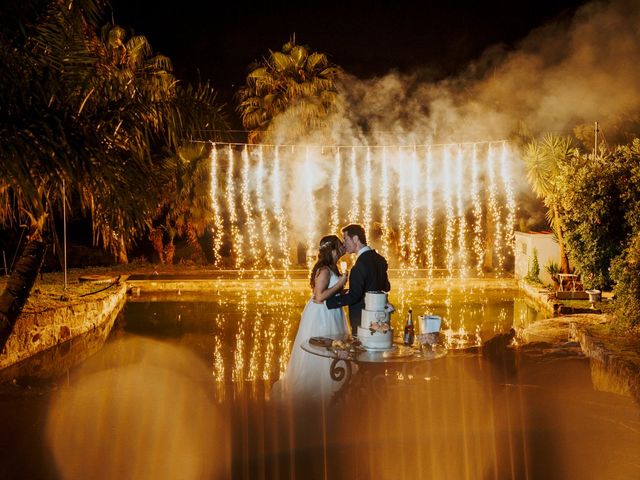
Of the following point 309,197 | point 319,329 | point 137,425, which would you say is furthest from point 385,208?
point 137,425

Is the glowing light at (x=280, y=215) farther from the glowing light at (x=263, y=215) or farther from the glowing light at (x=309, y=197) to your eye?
the glowing light at (x=309, y=197)

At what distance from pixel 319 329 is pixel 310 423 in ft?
4.17

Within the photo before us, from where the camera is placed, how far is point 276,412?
21.9 ft

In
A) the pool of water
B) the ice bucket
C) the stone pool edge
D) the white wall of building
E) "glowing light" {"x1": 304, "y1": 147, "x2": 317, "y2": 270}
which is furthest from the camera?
"glowing light" {"x1": 304, "y1": 147, "x2": 317, "y2": 270}

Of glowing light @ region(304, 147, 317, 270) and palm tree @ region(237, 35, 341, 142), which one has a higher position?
palm tree @ region(237, 35, 341, 142)

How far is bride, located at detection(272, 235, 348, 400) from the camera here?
22.5 feet

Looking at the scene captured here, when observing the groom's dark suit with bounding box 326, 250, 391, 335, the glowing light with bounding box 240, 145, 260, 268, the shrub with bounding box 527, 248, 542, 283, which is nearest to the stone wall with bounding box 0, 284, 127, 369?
the groom's dark suit with bounding box 326, 250, 391, 335

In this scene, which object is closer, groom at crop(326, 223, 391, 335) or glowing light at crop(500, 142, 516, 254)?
groom at crop(326, 223, 391, 335)

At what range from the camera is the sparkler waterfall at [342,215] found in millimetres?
24047

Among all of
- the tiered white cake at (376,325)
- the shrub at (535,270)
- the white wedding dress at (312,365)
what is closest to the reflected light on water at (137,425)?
the white wedding dress at (312,365)

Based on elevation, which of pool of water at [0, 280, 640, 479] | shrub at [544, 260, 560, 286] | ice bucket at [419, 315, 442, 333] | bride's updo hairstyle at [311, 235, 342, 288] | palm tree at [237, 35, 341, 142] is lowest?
pool of water at [0, 280, 640, 479]

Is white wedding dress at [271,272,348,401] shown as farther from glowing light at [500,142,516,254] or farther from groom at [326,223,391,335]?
glowing light at [500,142,516,254]

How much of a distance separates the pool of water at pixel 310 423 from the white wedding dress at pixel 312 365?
0.21 metres

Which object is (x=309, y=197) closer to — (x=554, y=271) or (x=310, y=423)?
(x=554, y=271)
